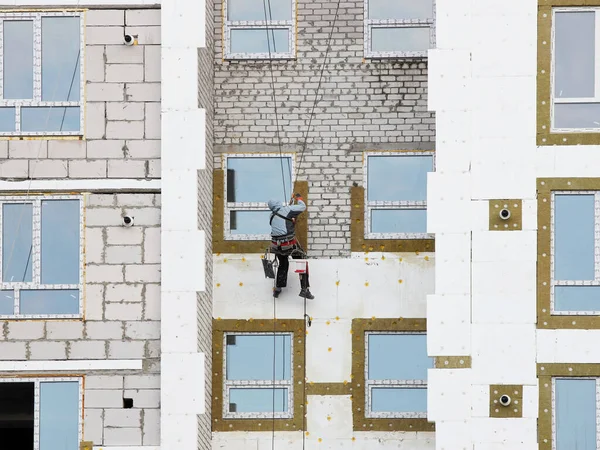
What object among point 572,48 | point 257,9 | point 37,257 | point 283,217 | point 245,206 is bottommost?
point 37,257

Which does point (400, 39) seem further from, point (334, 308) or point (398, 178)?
point (334, 308)

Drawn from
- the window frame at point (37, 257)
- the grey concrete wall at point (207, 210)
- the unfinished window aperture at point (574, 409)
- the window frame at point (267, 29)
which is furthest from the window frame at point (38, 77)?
the unfinished window aperture at point (574, 409)

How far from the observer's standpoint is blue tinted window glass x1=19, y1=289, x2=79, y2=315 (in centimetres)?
1434

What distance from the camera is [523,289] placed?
13672 millimetres

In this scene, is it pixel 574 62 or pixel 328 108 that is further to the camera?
pixel 328 108

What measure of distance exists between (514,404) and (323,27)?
19.8 ft

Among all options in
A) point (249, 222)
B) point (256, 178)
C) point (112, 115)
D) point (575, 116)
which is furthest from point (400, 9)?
point (112, 115)

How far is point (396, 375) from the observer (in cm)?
1503

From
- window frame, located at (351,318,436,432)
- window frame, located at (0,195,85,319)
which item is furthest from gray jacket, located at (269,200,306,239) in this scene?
window frame, located at (0,195,85,319)

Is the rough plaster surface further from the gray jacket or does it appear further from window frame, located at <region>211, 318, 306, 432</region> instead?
the gray jacket

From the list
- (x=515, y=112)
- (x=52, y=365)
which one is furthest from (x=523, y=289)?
(x=52, y=365)

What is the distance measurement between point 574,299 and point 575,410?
58.5 inches

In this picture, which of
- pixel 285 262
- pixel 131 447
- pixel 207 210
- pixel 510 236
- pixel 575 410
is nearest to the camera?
pixel 510 236

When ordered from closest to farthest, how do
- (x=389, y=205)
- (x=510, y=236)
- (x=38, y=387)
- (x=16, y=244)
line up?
(x=510, y=236) < (x=38, y=387) < (x=16, y=244) < (x=389, y=205)
